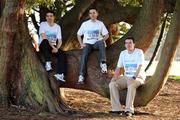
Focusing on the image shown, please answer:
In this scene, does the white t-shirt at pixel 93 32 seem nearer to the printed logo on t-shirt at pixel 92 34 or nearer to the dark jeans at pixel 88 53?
the printed logo on t-shirt at pixel 92 34

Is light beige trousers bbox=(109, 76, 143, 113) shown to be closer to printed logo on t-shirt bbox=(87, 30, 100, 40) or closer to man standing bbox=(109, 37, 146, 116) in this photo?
man standing bbox=(109, 37, 146, 116)

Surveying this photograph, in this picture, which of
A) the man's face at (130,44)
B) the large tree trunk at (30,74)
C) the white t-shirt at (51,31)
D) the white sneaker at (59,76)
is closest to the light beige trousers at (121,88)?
the large tree trunk at (30,74)

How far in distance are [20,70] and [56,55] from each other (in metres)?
0.90

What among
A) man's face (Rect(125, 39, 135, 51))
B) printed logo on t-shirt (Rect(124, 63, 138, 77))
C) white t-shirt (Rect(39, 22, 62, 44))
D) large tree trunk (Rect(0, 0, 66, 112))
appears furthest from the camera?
white t-shirt (Rect(39, 22, 62, 44))

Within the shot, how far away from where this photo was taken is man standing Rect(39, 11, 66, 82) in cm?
1038

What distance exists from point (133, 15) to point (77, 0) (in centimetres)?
186

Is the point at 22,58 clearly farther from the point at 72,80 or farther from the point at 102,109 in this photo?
the point at 102,109

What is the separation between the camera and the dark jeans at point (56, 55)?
408 inches

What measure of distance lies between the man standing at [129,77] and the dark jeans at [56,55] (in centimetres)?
120

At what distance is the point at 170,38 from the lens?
9.84 m

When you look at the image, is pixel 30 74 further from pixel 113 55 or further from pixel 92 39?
pixel 113 55

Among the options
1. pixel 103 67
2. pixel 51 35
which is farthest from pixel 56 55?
pixel 103 67

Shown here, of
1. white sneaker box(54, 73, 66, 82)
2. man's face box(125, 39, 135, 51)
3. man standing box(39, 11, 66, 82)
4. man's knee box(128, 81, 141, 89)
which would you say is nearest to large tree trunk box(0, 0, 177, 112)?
white sneaker box(54, 73, 66, 82)

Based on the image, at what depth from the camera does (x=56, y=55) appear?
34.6ft
